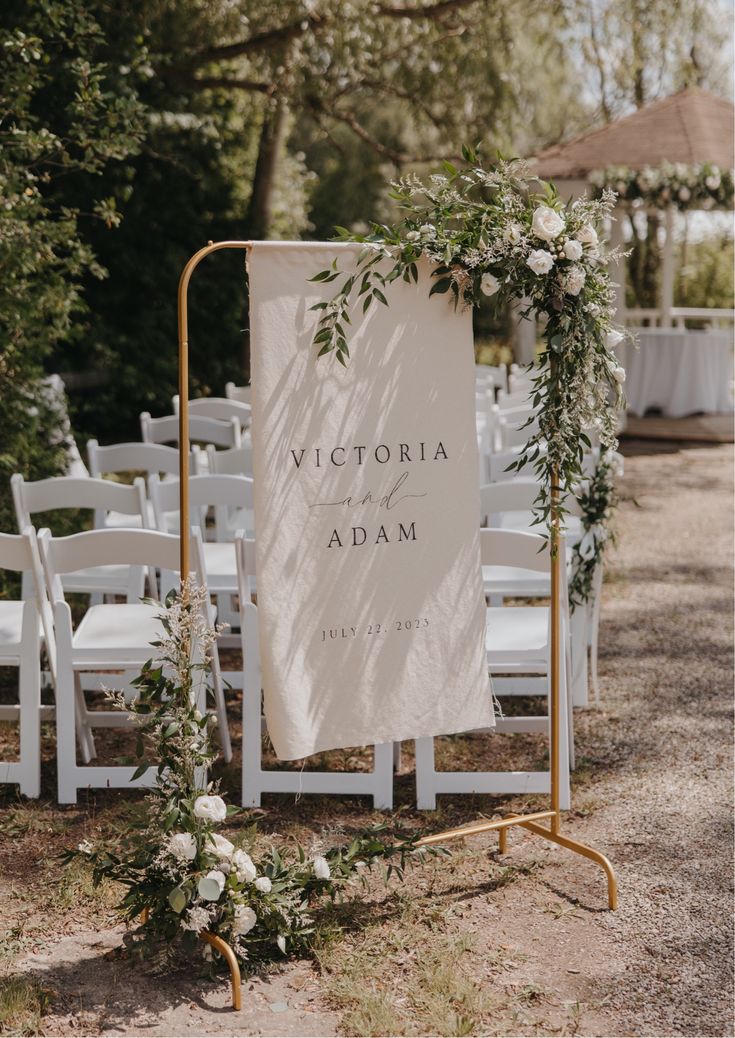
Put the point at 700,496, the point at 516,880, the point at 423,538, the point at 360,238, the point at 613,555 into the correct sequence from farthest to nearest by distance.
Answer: the point at 700,496 < the point at 613,555 < the point at 516,880 < the point at 423,538 < the point at 360,238

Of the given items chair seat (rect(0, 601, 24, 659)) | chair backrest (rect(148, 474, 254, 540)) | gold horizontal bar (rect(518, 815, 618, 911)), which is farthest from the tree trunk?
gold horizontal bar (rect(518, 815, 618, 911))

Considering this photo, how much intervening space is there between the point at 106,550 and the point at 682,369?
11.5m

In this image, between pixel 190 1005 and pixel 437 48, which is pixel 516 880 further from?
pixel 437 48

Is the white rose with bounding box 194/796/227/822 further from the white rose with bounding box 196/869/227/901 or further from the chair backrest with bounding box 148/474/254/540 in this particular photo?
the chair backrest with bounding box 148/474/254/540

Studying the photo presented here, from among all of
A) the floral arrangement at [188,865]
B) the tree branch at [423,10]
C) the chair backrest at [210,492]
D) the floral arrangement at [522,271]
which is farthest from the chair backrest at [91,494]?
the tree branch at [423,10]

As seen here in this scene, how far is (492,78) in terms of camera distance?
12.6 metres

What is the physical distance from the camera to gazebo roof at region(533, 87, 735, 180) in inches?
549

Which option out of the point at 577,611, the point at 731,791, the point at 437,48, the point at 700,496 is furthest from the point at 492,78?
the point at 731,791

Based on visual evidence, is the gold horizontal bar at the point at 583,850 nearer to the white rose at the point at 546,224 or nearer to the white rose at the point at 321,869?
the white rose at the point at 321,869

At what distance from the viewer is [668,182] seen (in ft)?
45.8

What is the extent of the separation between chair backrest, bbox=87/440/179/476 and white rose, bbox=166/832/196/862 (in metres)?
2.97

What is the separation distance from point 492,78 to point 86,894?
10.7 meters

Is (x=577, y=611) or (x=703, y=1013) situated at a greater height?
(x=577, y=611)

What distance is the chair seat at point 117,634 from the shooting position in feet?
14.6
